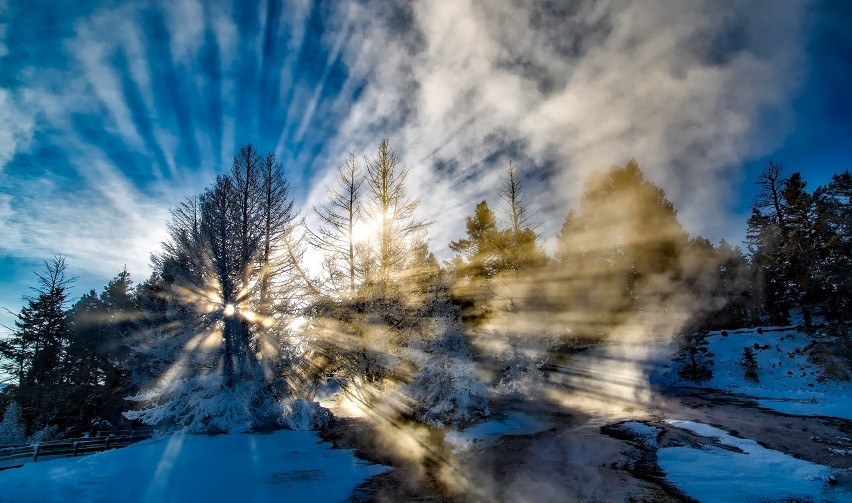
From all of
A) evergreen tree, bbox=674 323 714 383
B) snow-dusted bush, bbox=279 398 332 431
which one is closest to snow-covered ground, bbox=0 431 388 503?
snow-dusted bush, bbox=279 398 332 431

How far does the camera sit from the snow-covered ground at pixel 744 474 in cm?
736

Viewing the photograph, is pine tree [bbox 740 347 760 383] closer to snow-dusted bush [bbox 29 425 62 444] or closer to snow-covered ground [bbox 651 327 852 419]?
snow-covered ground [bbox 651 327 852 419]

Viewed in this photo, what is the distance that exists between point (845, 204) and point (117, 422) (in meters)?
52.4

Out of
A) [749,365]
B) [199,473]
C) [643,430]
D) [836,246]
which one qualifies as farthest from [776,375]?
[199,473]

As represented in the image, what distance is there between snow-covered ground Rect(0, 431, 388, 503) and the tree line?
6.82 feet

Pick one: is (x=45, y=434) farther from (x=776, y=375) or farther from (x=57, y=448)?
(x=776, y=375)

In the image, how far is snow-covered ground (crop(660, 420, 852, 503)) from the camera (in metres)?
7.36

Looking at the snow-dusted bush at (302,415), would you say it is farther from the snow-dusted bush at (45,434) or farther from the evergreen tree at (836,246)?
the evergreen tree at (836,246)

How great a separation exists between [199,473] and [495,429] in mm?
→ 10650

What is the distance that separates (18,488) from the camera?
6938 millimetres

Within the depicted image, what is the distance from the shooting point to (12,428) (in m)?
21.3

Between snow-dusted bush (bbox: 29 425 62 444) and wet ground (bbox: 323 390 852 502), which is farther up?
wet ground (bbox: 323 390 852 502)

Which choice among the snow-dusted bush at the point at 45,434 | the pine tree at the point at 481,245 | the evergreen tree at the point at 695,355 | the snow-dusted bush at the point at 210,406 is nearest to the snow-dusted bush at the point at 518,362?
the pine tree at the point at 481,245

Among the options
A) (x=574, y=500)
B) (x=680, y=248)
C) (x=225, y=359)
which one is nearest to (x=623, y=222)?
(x=680, y=248)
